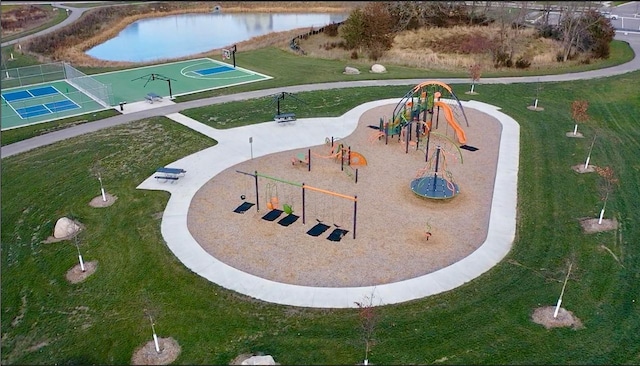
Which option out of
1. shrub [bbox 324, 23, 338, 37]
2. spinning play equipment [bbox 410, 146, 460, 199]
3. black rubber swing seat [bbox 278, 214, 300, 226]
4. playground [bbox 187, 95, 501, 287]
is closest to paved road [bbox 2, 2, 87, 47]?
shrub [bbox 324, 23, 338, 37]

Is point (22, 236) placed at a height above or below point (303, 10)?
below

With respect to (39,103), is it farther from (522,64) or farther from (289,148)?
(522,64)

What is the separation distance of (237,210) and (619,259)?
11.9 meters

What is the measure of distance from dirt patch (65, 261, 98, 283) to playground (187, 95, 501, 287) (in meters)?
3.05

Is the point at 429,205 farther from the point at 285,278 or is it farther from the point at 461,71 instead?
the point at 461,71

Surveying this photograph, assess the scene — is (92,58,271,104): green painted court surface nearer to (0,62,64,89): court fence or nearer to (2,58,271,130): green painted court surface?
(2,58,271,130): green painted court surface

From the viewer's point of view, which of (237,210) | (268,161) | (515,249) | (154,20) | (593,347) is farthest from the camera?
(154,20)

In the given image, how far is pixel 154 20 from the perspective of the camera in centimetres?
6969

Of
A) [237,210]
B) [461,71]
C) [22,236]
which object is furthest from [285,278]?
[461,71]

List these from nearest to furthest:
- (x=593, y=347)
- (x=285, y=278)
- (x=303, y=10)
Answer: (x=593, y=347) → (x=285, y=278) → (x=303, y=10)

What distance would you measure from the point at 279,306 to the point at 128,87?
80.8 feet

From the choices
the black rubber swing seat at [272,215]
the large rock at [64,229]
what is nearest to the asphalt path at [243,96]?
the large rock at [64,229]

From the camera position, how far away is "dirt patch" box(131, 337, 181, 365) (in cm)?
1095

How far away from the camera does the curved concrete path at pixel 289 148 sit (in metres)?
13.2
